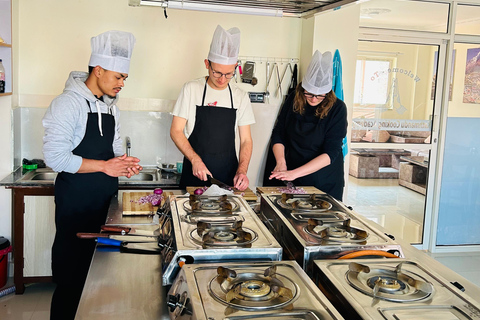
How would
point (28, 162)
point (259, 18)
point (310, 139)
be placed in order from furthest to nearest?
point (259, 18)
point (28, 162)
point (310, 139)

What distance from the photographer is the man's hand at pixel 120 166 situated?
2.38 m

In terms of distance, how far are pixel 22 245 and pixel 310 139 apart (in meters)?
2.21

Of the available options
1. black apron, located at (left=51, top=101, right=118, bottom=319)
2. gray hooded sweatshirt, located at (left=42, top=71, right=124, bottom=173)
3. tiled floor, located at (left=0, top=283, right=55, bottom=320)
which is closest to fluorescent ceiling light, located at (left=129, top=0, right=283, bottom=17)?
gray hooded sweatshirt, located at (left=42, top=71, right=124, bottom=173)

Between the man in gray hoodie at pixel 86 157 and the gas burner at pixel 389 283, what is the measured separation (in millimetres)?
1389

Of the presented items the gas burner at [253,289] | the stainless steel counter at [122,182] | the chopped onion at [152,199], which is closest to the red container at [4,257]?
the stainless steel counter at [122,182]

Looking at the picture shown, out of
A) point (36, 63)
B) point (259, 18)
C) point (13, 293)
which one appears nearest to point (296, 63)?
point (259, 18)

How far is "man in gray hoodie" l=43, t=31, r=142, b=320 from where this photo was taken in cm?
231

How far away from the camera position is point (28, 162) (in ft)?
12.3

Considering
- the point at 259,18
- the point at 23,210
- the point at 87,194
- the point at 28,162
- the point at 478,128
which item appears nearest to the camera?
the point at 87,194

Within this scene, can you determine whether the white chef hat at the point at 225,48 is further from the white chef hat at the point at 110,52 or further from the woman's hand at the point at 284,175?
the woman's hand at the point at 284,175

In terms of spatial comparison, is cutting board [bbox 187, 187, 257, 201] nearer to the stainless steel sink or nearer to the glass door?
the stainless steel sink

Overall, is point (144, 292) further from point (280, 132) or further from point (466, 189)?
point (466, 189)

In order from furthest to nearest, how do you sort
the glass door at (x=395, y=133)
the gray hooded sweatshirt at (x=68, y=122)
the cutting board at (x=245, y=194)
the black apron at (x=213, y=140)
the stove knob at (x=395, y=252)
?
the glass door at (x=395, y=133) → the black apron at (x=213, y=140) → the cutting board at (x=245, y=194) → the gray hooded sweatshirt at (x=68, y=122) → the stove knob at (x=395, y=252)

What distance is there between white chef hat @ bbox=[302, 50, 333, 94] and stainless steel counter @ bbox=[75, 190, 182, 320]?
158 centimetres
